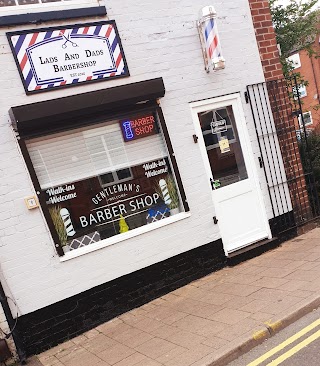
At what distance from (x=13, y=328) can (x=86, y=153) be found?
92.2 inches

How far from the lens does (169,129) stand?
521cm

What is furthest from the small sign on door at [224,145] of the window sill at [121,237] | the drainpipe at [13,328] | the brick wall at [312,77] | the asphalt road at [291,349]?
the brick wall at [312,77]

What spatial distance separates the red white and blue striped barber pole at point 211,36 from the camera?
515cm

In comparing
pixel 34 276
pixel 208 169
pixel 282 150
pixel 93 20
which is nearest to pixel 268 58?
pixel 282 150

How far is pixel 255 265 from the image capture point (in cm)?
548

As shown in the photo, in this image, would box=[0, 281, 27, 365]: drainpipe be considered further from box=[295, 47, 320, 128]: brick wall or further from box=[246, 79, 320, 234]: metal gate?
box=[295, 47, 320, 128]: brick wall

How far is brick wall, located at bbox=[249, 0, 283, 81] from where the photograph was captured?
19.5 feet

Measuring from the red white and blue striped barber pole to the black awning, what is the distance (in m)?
0.89

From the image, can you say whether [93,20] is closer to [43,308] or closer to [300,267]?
[43,308]

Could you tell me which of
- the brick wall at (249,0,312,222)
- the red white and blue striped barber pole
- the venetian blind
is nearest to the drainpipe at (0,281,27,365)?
the venetian blind

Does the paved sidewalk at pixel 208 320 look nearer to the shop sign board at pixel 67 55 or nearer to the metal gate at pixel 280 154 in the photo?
the metal gate at pixel 280 154

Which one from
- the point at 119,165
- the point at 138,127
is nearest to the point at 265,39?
the point at 138,127

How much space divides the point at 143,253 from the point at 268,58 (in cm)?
386

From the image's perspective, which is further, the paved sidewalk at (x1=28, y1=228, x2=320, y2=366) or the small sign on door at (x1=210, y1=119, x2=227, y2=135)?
the small sign on door at (x1=210, y1=119, x2=227, y2=135)
